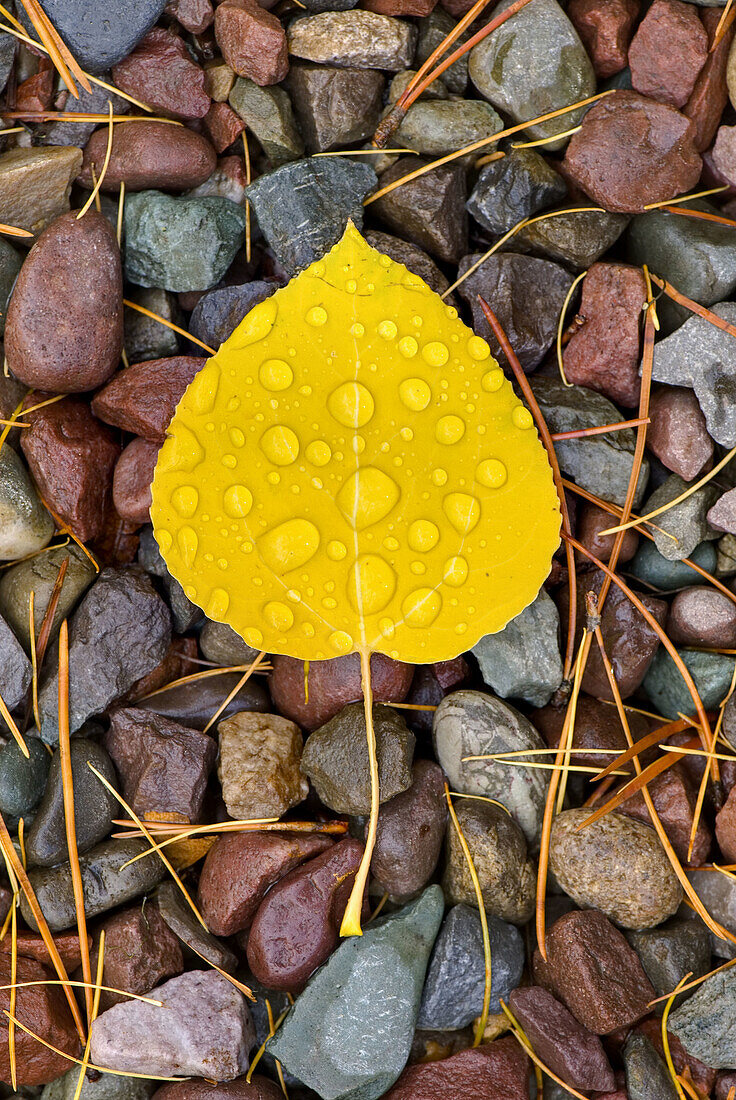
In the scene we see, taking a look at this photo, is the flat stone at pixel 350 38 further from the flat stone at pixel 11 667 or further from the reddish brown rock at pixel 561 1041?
the reddish brown rock at pixel 561 1041

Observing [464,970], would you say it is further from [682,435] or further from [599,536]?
[682,435]

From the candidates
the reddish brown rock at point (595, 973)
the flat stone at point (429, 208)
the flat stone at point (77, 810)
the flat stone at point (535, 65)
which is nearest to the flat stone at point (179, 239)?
the flat stone at point (429, 208)

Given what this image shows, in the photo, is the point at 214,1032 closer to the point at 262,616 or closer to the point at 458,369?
the point at 262,616

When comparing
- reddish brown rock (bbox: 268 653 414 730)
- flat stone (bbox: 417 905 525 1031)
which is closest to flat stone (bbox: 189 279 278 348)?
reddish brown rock (bbox: 268 653 414 730)

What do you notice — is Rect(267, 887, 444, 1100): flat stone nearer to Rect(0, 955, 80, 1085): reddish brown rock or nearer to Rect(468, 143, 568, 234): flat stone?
Rect(0, 955, 80, 1085): reddish brown rock

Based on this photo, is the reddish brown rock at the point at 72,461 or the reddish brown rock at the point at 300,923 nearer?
the reddish brown rock at the point at 300,923

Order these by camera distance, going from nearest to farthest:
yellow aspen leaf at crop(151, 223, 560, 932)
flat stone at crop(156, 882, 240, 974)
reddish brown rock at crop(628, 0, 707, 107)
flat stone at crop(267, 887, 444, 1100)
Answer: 1. yellow aspen leaf at crop(151, 223, 560, 932)
2. flat stone at crop(267, 887, 444, 1100)
3. flat stone at crop(156, 882, 240, 974)
4. reddish brown rock at crop(628, 0, 707, 107)

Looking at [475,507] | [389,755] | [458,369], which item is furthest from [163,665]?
[458,369]
